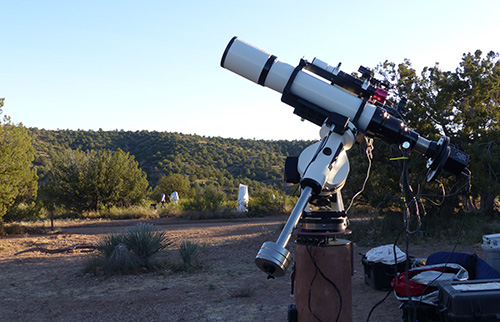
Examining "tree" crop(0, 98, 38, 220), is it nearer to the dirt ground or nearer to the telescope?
the dirt ground

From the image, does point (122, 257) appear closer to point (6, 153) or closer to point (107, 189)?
point (6, 153)

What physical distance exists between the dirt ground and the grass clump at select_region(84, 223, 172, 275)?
212 millimetres

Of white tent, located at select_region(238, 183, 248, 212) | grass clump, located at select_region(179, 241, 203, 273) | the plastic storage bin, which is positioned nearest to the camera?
the plastic storage bin

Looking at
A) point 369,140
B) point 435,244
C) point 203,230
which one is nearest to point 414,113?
point 435,244

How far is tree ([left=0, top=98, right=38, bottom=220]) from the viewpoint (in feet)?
37.8

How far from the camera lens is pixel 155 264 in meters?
7.62

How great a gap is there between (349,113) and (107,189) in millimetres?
18357

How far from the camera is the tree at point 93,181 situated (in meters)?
19.1

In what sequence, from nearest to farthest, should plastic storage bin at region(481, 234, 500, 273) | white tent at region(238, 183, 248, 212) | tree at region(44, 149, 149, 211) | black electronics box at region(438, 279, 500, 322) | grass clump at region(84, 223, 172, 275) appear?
1. black electronics box at region(438, 279, 500, 322)
2. plastic storage bin at region(481, 234, 500, 273)
3. grass clump at region(84, 223, 172, 275)
4. tree at region(44, 149, 149, 211)
5. white tent at region(238, 183, 248, 212)

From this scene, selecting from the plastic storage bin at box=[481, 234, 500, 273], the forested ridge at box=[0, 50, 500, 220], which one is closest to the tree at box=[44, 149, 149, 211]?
the forested ridge at box=[0, 50, 500, 220]

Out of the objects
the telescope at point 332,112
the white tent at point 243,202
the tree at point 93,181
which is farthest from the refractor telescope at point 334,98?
the white tent at point 243,202

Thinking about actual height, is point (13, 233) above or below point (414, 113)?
below

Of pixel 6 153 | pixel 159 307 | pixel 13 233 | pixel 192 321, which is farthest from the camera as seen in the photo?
pixel 13 233

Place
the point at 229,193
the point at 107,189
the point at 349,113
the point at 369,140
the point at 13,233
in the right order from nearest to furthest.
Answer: the point at 349,113, the point at 369,140, the point at 13,233, the point at 107,189, the point at 229,193
